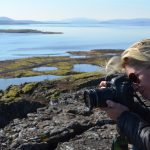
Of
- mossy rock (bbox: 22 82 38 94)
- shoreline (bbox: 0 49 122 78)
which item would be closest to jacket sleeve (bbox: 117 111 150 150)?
mossy rock (bbox: 22 82 38 94)

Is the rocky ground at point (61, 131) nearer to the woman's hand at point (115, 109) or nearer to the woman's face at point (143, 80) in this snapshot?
the woman's hand at point (115, 109)

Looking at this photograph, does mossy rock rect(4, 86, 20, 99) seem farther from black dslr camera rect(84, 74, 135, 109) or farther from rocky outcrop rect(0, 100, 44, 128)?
black dslr camera rect(84, 74, 135, 109)

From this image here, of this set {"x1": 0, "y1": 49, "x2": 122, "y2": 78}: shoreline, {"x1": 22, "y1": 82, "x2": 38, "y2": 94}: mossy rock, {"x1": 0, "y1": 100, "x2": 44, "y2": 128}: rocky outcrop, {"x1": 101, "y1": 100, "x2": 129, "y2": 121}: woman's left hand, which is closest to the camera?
{"x1": 101, "y1": 100, "x2": 129, "y2": 121}: woman's left hand

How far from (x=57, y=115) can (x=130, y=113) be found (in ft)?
27.0

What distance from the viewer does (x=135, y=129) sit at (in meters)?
3.81

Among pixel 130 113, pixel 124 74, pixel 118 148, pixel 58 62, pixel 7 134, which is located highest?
pixel 124 74

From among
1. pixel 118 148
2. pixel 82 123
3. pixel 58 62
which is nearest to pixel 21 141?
pixel 82 123

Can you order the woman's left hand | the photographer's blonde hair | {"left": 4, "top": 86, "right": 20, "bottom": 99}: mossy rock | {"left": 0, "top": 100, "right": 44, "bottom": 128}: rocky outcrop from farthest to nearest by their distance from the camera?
{"left": 4, "top": 86, "right": 20, "bottom": 99}: mossy rock
{"left": 0, "top": 100, "right": 44, "bottom": 128}: rocky outcrop
the woman's left hand
the photographer's blonde hair

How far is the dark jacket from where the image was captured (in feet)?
12.3

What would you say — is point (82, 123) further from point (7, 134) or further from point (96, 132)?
point (7, 134)

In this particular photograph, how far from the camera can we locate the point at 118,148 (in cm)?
432

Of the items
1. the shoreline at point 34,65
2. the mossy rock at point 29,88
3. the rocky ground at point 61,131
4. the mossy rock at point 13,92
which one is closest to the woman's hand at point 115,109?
the rocky ground at point 61,131

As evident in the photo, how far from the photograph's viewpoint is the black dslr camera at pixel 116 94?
4023mm

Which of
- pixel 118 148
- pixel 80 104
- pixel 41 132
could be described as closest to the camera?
pixel 118 148
